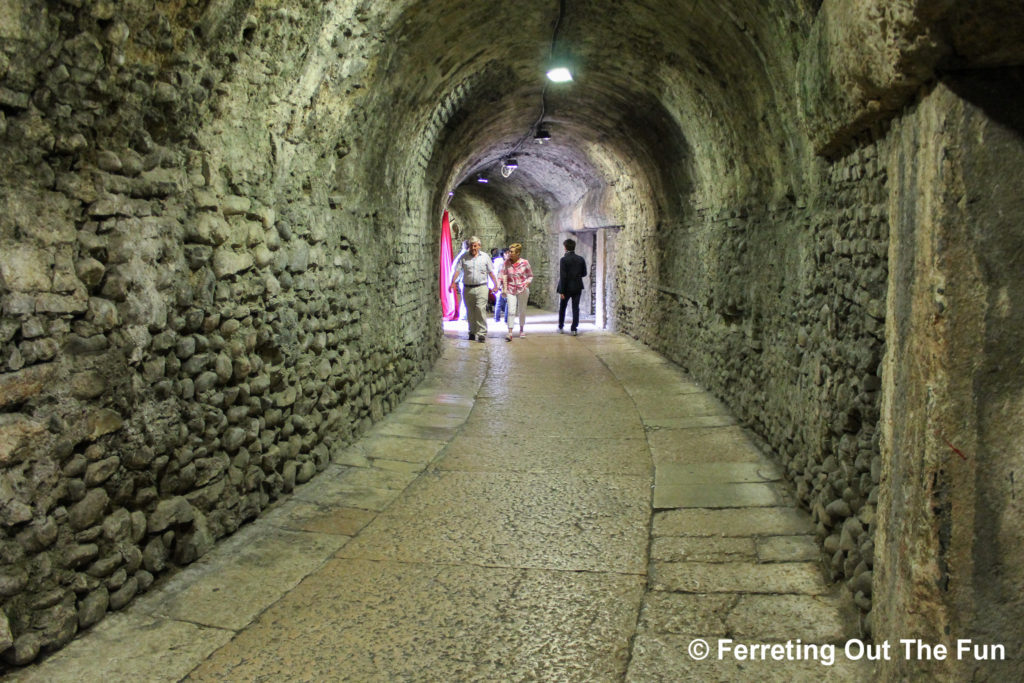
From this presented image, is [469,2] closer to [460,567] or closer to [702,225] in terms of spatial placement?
[702,225]

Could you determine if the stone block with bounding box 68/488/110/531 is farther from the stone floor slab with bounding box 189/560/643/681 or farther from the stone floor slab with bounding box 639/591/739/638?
the stone floor slab with bounding box 639/591/739/638

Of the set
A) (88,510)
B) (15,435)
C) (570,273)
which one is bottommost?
(88,510)

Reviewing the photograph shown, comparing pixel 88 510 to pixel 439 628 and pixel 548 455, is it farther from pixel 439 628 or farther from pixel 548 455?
pixel 548 455

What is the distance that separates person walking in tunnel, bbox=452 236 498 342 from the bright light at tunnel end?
4002 millimetres

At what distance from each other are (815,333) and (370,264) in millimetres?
3515

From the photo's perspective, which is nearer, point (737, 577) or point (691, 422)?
point (737, 577)

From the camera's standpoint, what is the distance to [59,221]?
107 inches

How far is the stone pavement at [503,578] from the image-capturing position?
8.95ft

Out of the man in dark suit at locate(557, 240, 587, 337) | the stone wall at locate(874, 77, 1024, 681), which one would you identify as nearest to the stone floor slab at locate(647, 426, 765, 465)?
the stone wall at locate(874, 77, 1024, 681)

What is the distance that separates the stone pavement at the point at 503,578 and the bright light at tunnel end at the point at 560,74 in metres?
3.68

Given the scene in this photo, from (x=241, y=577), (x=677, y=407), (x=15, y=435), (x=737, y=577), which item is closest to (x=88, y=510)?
(x=15, y=435)

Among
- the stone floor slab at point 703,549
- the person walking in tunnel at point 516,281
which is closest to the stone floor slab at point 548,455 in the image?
the stone floor slab at point 703,549

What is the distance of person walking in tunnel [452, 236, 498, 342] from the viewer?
1154cm

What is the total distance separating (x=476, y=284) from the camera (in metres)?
11.6
